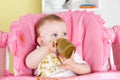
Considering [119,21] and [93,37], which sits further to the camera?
[119,21]

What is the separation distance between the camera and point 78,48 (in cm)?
135

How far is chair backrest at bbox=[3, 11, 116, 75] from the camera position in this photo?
127cm

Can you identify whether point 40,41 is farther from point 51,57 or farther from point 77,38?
point 77,38

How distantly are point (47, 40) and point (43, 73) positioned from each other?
0.14 metres

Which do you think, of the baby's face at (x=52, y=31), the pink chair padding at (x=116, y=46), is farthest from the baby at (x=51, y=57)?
the pink chair padding at (x=116, y=46)

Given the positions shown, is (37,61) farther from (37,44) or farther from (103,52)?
(103,52)

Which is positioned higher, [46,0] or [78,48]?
[46,0]

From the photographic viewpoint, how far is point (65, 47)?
111 centimetres

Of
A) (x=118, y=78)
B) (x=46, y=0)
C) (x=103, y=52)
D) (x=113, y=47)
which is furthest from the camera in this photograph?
(x=46, y=0)

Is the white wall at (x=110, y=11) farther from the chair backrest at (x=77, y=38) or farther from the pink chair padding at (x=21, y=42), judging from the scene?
the pink chair padding at (x=21, y=42)

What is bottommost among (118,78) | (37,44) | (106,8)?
(118,78)

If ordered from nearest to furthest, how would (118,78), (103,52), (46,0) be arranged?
(118,78) < (103,52) < (46,0)

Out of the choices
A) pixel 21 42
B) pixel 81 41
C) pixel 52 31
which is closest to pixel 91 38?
pixel 81 41

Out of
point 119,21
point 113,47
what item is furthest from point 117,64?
point 119,21
